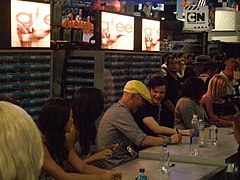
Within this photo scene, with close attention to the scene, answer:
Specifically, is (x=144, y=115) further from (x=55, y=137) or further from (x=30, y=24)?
(x=55, y=137)

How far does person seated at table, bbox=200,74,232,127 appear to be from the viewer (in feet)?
24.8

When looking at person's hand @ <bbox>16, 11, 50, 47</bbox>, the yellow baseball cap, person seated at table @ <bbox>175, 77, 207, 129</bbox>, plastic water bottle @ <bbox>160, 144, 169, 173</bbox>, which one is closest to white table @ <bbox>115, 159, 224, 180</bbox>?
plastic water bottle @ <bbox>160, 144, 169, 173</bbox>

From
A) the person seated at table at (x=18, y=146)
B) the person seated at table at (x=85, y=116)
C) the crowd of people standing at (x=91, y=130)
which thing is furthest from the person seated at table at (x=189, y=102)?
the person seated at table at (x=18, y=146)

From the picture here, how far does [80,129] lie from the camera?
4273 millimetres

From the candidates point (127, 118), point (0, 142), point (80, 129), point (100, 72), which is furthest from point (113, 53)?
point (0, 142)

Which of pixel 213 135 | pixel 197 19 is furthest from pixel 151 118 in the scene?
pixel 197 19

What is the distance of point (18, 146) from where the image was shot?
5.28ft

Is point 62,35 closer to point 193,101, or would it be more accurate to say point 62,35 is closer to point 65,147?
point 193,101

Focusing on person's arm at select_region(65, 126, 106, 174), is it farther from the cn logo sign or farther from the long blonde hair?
the cn logo sign

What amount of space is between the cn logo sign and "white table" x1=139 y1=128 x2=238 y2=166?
7083 millimetres

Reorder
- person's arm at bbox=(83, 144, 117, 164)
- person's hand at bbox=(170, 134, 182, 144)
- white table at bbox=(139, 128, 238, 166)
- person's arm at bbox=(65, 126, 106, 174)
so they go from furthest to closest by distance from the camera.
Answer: person's hand at bbox=(170, 134, 182, 144)
white table at bbox=(139, 128, 238, 166)
person's arm at bbox=(83, 144, 117, 164)
person's arm at bbox=(65, 126, 106, 174)

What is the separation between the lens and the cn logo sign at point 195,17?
1252cm

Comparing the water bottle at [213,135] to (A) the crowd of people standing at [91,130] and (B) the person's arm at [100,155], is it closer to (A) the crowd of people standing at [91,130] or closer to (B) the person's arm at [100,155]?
(A) the crowd of people standing at [91,130]

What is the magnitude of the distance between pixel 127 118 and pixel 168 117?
98.4 inches
